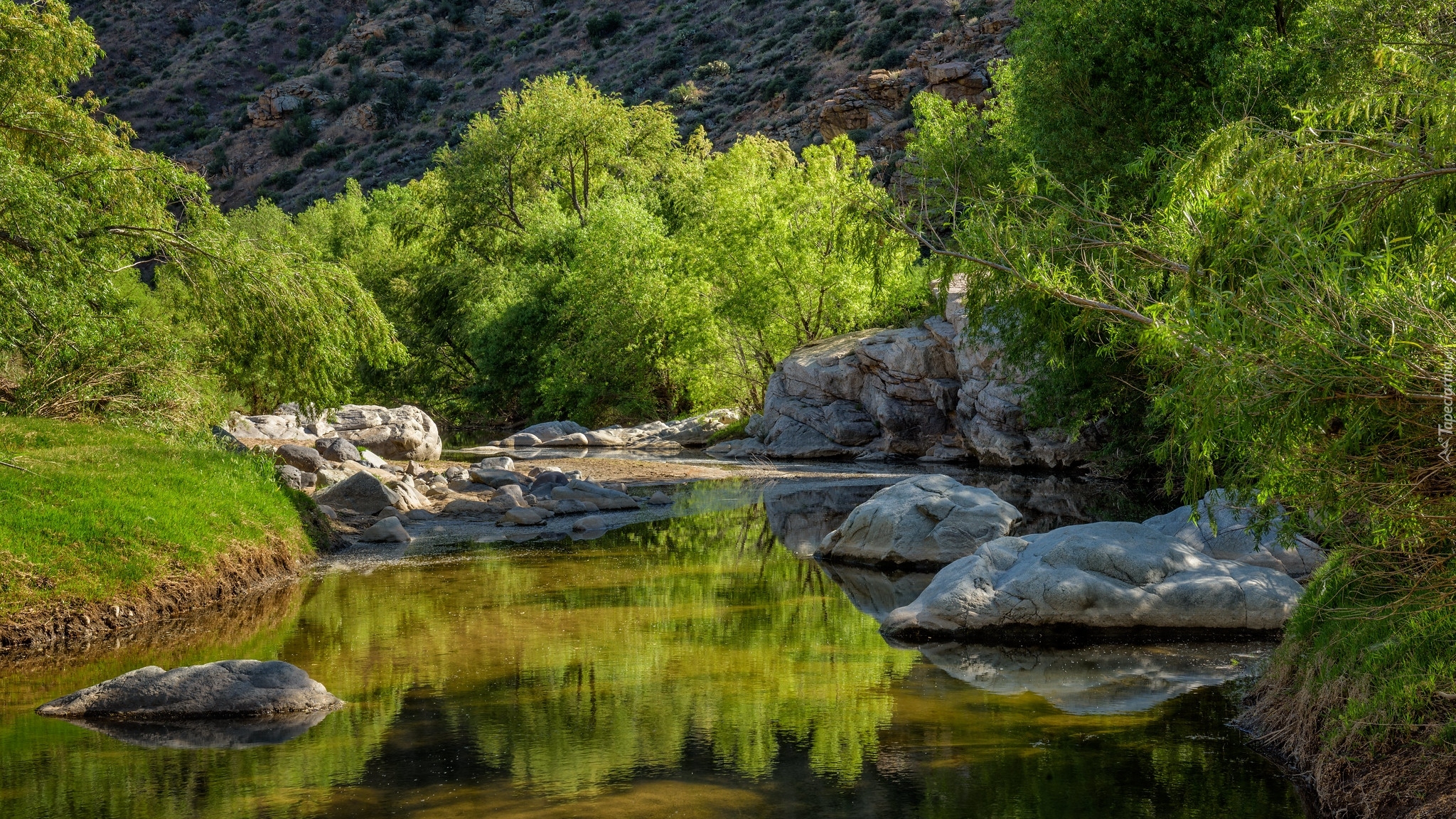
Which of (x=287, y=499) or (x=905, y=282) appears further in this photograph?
(x=905, y=282)

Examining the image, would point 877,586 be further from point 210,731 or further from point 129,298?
point 129,298

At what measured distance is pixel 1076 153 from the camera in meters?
23.0

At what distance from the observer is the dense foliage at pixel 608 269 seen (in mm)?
40250

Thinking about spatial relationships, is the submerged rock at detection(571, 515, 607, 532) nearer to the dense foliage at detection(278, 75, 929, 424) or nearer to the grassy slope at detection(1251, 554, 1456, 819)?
the grassy slope at detection(1251, 554, 1456, 819)

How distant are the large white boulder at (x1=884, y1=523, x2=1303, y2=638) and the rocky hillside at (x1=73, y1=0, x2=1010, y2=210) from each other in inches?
2122

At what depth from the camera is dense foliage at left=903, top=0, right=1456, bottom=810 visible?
5168mm

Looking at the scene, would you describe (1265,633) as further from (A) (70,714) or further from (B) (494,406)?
(B) (494,406)

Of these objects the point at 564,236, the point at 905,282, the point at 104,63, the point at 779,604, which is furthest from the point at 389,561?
the point at 104,63

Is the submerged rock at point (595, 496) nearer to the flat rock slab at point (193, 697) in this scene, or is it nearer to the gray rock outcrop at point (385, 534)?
the gray rock outcrop at point (385, 534)

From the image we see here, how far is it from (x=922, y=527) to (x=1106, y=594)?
15.6 ft

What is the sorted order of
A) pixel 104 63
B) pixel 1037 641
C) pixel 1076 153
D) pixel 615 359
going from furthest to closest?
pixel 104 63 < pixel 615 359 < pixel 1076 153 < pixel 1037 641

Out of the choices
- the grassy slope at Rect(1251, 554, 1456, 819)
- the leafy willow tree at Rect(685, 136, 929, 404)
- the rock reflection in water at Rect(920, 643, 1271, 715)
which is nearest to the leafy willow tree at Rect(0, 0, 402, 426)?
the rock reflection in water at Rect(920, 643, 1271, 715)

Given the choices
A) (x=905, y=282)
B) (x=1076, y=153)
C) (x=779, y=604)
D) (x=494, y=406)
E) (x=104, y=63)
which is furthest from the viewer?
(x=104, y=63)

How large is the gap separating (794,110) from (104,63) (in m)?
71.4
